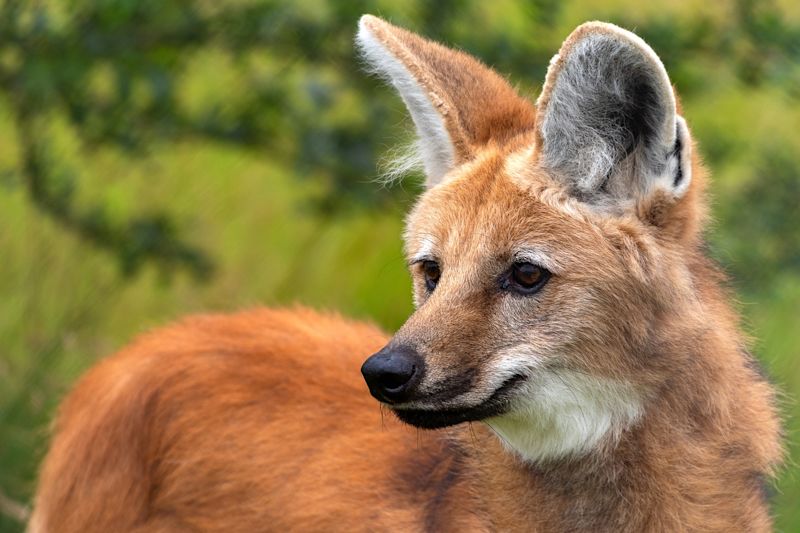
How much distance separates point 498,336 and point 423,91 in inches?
30.7

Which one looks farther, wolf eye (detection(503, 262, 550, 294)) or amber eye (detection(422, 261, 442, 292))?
amber eye (detection(422, 261, 442, 292))

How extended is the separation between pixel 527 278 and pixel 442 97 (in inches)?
25.4

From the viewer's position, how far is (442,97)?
331 cm

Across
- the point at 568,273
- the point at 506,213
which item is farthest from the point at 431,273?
the point at 568,273

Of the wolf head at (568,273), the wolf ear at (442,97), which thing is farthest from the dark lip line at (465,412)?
the wolf ear at (442,97)

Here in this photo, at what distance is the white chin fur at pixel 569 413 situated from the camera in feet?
9.64

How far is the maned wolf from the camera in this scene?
2.89 meters

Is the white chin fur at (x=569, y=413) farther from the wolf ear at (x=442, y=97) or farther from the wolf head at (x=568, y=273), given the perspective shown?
the wolf ear at (x=442, y=97)

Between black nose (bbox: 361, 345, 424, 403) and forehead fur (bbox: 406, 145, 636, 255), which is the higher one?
forehead fur (bbox: 406, 145, 636, 255)

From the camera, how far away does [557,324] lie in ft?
9.50

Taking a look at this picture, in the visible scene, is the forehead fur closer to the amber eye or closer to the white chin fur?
the amber eye

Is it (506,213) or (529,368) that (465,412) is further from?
(506,213)

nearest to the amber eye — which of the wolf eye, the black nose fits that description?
the wolf eye

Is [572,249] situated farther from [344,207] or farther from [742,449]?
[344,207]
